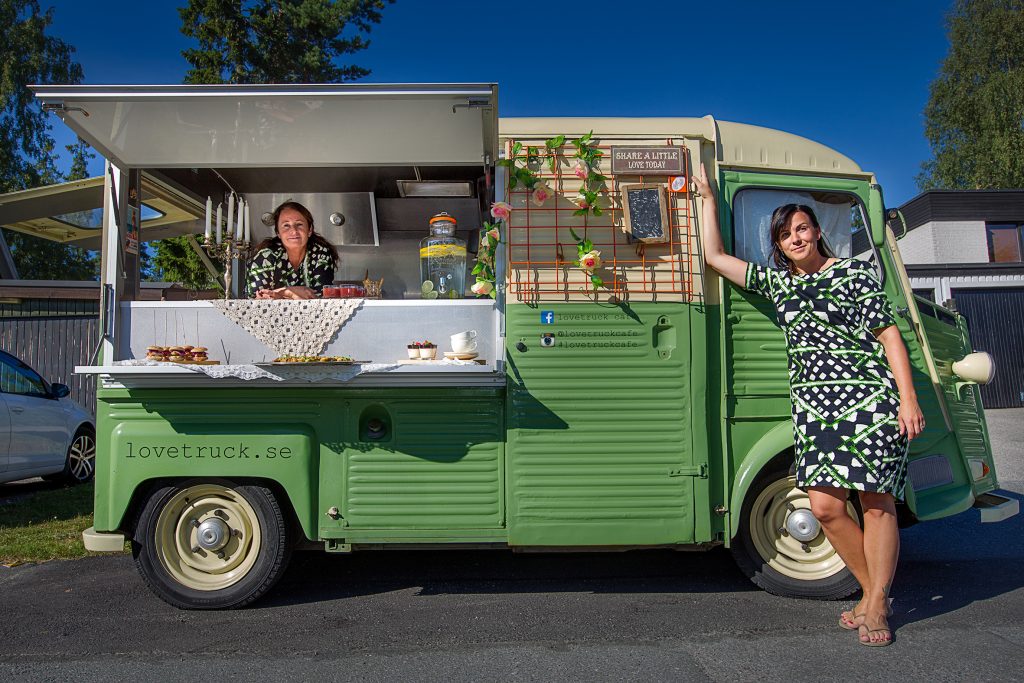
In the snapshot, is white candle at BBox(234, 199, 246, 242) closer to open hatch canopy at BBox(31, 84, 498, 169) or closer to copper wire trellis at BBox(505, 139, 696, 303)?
open hatch canopy at BBox(31, 84, 498, 169)

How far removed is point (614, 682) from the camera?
3.00m

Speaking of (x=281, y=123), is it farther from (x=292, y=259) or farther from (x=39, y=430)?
(x=39, y=430)

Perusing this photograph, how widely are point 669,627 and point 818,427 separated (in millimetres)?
1253

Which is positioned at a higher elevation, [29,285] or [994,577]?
[29,285]

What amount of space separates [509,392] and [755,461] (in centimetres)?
135

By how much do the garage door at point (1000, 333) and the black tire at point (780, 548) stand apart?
1375 cm

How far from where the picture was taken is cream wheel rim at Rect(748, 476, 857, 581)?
396 cm

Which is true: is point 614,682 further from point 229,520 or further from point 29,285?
point 29,285

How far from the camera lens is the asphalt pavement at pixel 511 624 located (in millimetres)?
3152

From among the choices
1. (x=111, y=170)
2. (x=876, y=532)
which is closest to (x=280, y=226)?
(x=111, y=170)

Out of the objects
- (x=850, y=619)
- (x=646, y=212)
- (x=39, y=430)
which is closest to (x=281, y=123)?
(x=646, y=212)

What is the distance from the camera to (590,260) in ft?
12.4

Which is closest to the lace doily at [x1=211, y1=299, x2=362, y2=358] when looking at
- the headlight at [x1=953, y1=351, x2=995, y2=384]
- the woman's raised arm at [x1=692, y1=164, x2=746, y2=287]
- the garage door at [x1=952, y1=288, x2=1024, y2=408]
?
the woman's raised arm at [x1=692, y1=164, x2=746, y2=287]

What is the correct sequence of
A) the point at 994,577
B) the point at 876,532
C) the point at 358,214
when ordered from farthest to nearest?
1. the point at 358,214
2. the point at 994,577
3. the point at 876,532
